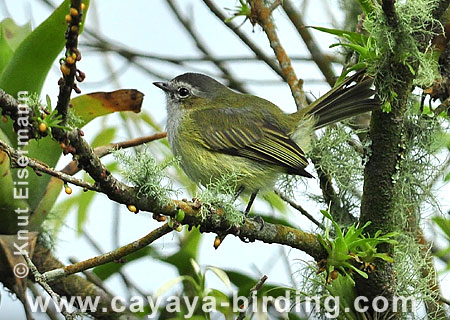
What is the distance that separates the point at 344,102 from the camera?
346cm

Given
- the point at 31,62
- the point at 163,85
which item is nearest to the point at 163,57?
the point at 163,85

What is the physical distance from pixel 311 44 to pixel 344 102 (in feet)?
1.87

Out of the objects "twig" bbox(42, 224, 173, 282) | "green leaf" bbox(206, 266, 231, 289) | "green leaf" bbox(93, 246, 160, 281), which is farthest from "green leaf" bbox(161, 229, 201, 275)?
"twig" bbox(42, 224, 173, 282)

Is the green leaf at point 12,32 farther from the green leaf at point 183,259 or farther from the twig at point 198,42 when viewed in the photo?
the green leaf at point 183,259

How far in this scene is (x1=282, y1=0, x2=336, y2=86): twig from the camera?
3846mm

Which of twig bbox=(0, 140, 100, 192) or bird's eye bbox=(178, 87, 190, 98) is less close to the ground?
bird's eye bbox=(178, 87, 190, 98)

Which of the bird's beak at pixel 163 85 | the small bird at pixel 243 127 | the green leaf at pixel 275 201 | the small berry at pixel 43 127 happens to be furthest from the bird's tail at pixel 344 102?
the small berry at pixel 43 127

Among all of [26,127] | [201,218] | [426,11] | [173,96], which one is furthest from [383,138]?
[173,96]

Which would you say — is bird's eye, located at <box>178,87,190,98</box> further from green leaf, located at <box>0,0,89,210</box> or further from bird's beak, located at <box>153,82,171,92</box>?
green leaf, located at <box>0,0,89,210</box>

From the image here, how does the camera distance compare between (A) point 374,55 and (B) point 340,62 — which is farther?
(B) point 340,62

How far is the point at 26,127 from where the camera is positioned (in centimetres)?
173

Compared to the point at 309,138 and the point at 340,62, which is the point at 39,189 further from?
the point at 340,62

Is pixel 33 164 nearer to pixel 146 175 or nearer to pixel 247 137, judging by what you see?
pixel 146 175

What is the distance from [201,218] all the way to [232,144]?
4.46ft
